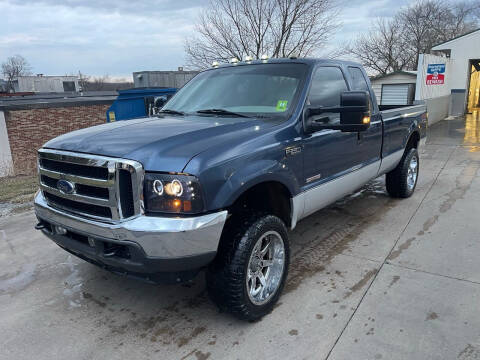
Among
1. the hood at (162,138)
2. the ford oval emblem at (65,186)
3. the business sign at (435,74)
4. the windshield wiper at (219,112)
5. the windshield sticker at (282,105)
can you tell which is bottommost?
the ford oval emblem at (65,186)

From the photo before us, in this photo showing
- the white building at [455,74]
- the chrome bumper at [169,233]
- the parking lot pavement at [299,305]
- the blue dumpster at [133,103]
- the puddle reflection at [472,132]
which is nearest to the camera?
the chrome bumper at [169,233]

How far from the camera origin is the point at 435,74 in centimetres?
1598

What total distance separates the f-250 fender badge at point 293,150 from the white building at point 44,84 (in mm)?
64041

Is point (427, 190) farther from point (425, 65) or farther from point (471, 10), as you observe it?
point (471, 10)

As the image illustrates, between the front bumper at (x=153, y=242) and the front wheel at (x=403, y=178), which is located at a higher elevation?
the front bumper at (x=153, y=242)

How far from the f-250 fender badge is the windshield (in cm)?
33

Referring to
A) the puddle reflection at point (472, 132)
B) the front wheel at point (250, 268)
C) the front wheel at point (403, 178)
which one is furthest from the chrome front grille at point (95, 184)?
the puddle reflection at point (472, 132)

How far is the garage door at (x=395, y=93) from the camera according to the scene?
60.6ft

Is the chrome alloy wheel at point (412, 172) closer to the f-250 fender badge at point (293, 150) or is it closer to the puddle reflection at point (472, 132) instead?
the f-250 fender badge at point (293, 150)

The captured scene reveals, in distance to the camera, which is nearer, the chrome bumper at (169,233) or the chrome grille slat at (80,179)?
the chrome bumper at (169,233)

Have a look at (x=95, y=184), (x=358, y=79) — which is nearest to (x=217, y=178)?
(x=95, y=184)

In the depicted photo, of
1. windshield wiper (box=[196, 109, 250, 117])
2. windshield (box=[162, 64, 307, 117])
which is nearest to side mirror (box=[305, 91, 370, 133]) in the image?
windshield (box=[162, 64, 307, 117])

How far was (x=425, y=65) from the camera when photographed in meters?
14.7

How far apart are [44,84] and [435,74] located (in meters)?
59.4
